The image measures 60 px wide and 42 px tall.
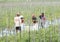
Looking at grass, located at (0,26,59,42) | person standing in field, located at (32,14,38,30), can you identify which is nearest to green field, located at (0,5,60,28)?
person standing in field, located at (32,14,38,30)

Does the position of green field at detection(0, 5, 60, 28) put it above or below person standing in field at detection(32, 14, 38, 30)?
above

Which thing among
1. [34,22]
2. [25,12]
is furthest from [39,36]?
[25,12]

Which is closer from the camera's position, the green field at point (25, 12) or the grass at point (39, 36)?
the grass at point (39, 36)

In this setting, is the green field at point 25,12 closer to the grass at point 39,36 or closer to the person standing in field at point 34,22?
the person standing in field at point 34,22

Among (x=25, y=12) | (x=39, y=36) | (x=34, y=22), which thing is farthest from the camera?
(x=25, y=12)

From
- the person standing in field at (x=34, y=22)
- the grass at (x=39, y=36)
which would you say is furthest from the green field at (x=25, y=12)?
the grass at (x=39, y=36)

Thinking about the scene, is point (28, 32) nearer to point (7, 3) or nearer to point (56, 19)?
point (56, 19)

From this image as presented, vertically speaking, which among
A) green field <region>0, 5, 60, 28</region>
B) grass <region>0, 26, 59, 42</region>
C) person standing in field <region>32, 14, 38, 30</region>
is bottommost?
grass <region>0, 26, 59, 42</region>

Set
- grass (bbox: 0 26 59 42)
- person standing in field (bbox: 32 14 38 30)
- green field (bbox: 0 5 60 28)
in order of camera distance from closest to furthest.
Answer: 1. grass (bbox: 0 26 59 42)
2. person standing in field (bbox: 32 14 38 30)
3. green field (bbox: 0 5 60 28)

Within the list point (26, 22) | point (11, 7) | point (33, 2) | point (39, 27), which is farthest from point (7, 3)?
point (39, 27)

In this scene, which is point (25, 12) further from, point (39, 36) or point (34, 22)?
point (39, 36)

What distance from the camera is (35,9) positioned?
2.91 m

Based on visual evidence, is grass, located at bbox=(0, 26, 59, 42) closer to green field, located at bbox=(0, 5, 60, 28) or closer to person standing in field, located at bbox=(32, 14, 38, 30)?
person standing in field, located at bbox=(32, 14, 38, 30)

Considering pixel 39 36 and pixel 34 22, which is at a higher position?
pixel 34 22
